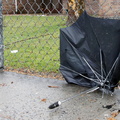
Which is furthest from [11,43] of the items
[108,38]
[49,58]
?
[108,38]

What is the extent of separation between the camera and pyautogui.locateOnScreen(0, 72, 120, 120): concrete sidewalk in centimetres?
254

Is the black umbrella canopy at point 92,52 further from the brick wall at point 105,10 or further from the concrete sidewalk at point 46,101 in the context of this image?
the brick wall at point 105,10

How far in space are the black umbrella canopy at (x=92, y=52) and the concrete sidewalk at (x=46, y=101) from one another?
167 mm

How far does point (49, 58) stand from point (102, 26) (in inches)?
81.4

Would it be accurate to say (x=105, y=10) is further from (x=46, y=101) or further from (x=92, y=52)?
(x=46, y=101)

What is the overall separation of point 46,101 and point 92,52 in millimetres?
786

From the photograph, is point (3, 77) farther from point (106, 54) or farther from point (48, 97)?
point (106, 54)

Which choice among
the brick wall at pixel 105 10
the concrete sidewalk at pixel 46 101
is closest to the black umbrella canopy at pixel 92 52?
the concrete sidewalk at pixel 46 101

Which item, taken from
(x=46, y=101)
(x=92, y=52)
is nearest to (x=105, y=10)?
(x=92, y=52)

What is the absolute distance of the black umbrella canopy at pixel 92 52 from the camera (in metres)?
2.92

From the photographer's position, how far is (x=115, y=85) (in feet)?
9.61

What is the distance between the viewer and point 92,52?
3.15m

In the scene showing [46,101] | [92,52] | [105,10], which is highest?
[92,52]

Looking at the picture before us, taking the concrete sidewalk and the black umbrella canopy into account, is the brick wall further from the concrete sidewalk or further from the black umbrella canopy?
the concrete sidewalk
